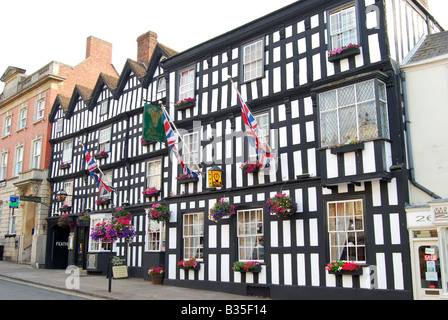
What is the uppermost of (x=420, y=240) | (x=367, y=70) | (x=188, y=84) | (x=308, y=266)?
(x=188, y=84)

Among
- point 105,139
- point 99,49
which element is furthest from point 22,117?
point 105,139

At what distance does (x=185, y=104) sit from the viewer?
58.4 feet

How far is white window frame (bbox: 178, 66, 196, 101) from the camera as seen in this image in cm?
1803

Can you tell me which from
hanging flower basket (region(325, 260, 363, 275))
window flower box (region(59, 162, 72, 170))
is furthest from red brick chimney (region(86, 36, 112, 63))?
hanging flower basket (region(325, 260, 363, 275))

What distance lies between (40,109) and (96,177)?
12257mm

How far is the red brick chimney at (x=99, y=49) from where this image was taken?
102 feet

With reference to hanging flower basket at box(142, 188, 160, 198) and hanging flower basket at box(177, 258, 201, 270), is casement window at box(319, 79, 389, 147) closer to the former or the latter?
hanging flower basket at box(177, 258, 201, 270)

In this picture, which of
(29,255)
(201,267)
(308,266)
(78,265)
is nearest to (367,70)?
(308,266)

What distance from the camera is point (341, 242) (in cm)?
1240

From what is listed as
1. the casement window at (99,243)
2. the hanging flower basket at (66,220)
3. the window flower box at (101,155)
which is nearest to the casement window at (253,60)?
the window flower box at (101,155)
